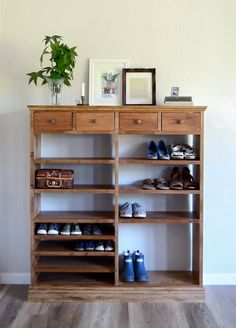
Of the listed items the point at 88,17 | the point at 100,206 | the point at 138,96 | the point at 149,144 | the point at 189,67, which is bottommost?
the point at 100,206

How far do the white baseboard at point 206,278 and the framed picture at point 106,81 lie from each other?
1.57 meters

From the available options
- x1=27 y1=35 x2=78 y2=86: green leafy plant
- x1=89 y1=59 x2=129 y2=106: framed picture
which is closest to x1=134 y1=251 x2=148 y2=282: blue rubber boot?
x1=89 y1=59 x2=129 y2=106: framed picture

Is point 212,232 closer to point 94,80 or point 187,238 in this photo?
point 187,238

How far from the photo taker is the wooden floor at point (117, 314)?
2.20 m

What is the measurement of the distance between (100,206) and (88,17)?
5.16 feet

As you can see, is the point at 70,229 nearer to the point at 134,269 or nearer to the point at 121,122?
the point at 134,269

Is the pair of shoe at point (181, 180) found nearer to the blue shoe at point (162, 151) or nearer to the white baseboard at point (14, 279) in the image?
the blue shoe at point (162, 151)

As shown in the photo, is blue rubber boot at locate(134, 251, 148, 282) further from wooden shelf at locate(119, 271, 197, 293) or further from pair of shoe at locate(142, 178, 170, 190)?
pair of shoe at locate(142, 178, 170, 190)

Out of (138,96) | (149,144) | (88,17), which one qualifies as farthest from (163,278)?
(88,17)

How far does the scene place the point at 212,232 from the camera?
2869 millimetres

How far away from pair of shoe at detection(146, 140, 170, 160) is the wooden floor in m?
1.08

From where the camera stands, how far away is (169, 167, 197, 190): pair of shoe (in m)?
2.54

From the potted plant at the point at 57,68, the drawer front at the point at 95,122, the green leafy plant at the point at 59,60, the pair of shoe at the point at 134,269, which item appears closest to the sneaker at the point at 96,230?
the pair of shoe at the point at 134,269

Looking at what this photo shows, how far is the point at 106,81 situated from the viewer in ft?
9.25
